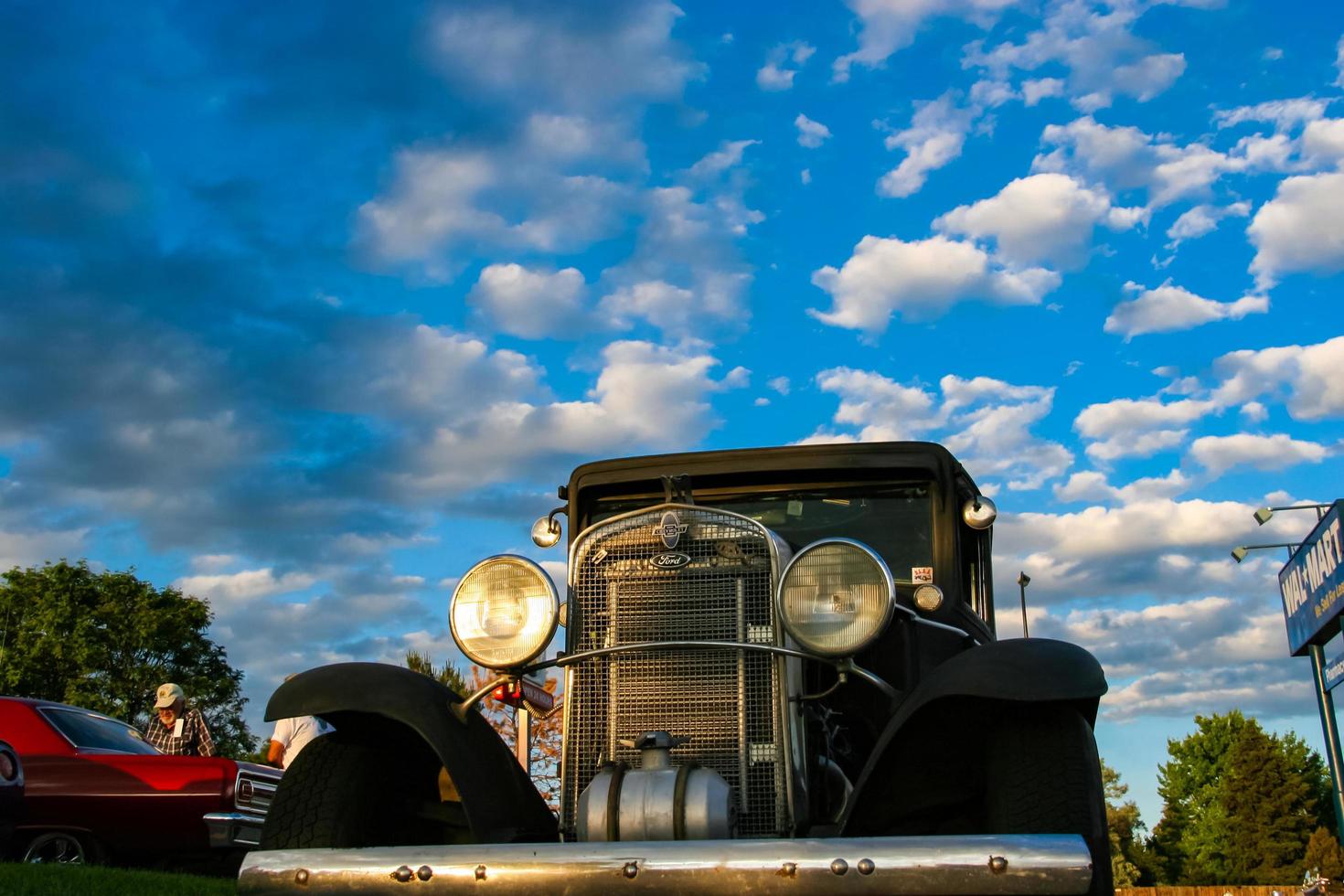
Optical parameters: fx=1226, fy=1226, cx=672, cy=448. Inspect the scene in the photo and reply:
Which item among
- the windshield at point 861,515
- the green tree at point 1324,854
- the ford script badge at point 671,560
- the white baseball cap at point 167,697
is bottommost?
the green tree at point 1324,854

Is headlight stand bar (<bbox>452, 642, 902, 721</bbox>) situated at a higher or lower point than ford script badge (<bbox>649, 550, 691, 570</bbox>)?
lower

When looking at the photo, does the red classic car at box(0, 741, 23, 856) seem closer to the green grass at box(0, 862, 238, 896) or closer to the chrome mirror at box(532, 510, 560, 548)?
Result: the green grass at box(0, 862, 238, 896)

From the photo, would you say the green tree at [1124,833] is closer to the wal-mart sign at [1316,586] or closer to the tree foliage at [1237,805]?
the tree foliage at [1237,805]

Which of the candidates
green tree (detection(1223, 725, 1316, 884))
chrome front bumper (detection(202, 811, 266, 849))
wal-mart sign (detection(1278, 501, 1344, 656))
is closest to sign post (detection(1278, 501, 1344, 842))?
wal-mart sign (detection(1278, 501, 1344, 656))

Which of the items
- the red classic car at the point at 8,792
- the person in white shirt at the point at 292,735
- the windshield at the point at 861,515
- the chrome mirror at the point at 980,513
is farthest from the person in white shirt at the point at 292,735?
the chrome mirror at the point at 980,513

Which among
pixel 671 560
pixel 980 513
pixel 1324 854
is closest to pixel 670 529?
pixel 671 560

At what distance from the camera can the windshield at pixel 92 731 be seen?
29.7 ft

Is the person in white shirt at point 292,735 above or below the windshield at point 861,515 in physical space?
below

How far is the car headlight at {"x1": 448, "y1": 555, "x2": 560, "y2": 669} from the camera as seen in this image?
12.9 feet

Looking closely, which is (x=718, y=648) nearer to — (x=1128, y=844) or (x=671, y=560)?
(x=671, y=560)

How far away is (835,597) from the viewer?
12.4ft

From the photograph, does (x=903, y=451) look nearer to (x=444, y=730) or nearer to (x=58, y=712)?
(x=444, y=730)

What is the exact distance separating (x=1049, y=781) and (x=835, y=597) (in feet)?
2.66

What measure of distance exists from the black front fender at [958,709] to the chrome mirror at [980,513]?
1.51m
